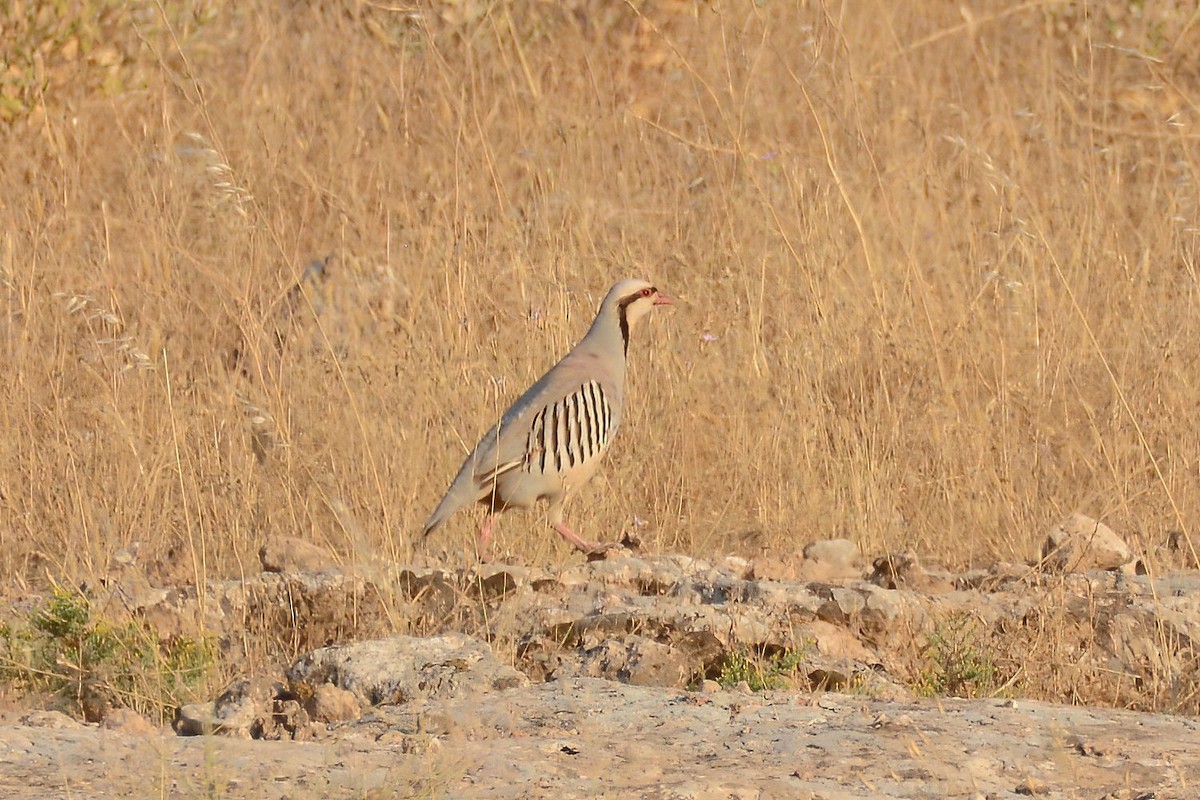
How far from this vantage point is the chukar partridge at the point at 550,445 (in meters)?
5.81

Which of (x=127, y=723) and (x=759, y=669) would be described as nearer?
(x=127, y=723)

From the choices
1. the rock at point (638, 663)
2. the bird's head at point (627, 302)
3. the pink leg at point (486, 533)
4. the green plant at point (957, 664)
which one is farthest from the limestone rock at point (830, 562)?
the bird's head at point (627, 302)

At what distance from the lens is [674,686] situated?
4273mm

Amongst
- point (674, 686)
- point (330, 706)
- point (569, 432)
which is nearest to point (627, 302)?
point (569, 432)

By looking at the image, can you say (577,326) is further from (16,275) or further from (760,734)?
(760,734)

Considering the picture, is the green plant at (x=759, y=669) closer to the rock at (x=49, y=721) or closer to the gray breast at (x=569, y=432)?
the rock at (x=49, y=721)

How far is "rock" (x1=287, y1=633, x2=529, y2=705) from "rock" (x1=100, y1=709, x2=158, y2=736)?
1.06 ft

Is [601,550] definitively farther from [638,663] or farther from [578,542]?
[638,663]

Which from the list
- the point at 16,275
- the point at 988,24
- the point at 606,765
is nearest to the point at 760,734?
the point at 606,765

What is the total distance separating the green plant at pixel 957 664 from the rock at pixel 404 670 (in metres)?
1.04

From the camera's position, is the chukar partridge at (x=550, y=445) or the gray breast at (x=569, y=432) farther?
the gray breast at (x=569, y=432)

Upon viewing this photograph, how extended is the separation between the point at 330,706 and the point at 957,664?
1.53 meters

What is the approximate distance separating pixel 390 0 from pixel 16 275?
4131 millimetres

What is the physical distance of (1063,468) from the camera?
630 cm
